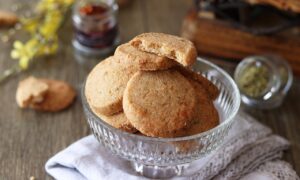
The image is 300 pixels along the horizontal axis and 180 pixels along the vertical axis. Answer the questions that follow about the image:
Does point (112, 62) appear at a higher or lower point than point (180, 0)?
higher

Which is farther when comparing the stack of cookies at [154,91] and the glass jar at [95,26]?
the glass jar at [95,26]

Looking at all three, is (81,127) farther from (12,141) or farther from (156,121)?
(156,121)

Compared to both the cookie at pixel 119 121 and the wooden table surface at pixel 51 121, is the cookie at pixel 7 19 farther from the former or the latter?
the cookie at pixel 119 121

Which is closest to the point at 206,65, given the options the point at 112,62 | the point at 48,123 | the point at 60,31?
the point at 112,62

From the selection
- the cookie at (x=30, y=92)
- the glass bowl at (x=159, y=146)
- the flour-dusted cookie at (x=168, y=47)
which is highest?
the flour-dusted cookie at (x=168, y=47)

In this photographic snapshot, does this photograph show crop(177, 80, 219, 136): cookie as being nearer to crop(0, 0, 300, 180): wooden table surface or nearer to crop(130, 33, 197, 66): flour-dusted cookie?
crop(130, 33, 197, 66): flour-dusted cookie

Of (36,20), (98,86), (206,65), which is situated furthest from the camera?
(36,20)

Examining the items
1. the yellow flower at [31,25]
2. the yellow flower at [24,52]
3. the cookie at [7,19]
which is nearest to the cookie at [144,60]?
the yellow flower at [24,52]
